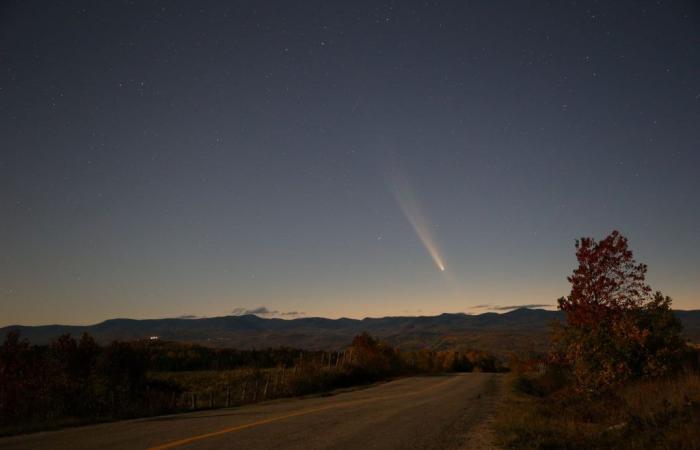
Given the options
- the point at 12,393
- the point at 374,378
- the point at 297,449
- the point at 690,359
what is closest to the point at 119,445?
the point at 297,449

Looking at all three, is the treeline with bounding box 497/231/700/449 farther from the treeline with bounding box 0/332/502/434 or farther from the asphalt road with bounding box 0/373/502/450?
the treeline with bounding box 0/332/502/434

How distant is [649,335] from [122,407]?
19.0 meters

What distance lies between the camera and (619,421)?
11805 millimetres

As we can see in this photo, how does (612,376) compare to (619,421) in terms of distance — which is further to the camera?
(612,376)

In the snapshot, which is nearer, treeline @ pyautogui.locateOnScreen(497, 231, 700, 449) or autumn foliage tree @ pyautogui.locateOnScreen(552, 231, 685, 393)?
treeline @ pyautogui.locateOnScreen(497, 231, 700, 449)

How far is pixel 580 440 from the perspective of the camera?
9.92 metres

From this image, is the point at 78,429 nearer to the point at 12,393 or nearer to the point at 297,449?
the point at 297,449

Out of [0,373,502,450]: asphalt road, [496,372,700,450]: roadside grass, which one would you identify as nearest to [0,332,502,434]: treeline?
[0,373,502,450]: asphalt road

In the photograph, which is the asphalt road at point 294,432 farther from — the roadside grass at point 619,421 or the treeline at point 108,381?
the treeline at point 108,381

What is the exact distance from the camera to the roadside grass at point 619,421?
9273 millimetres

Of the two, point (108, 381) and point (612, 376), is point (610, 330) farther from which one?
point (108, 381)

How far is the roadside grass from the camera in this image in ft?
30.4

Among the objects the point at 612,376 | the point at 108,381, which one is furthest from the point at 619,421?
the point at 108,381

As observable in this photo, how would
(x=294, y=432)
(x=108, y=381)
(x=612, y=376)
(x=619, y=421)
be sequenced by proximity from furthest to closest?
(x=108, y=381), (x=612, y=376), (x=619, y=421), (x=294, y=432)
